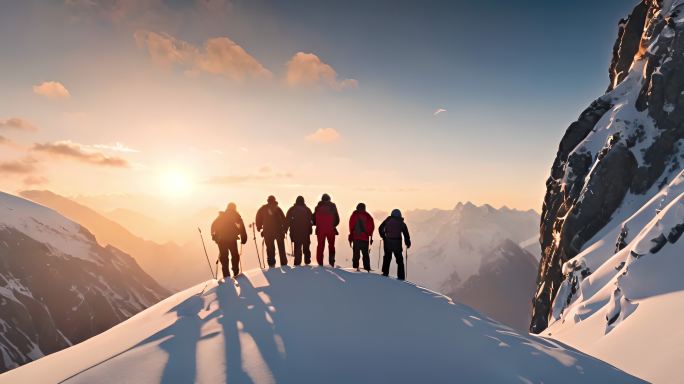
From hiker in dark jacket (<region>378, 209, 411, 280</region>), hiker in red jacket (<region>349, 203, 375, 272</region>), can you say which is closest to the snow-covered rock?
hiker in red jacket (<region>349, 203, 375, 272</region>)

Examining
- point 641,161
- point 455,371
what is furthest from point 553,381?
point 641,161

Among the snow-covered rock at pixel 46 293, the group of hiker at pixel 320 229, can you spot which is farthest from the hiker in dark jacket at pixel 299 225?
the snow-covered rock at pixel 46 293

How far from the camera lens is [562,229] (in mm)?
Answer: 51969

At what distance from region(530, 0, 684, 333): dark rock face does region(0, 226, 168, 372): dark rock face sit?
147 meters

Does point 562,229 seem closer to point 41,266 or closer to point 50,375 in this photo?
point 50,375

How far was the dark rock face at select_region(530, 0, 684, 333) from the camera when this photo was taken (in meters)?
45.1

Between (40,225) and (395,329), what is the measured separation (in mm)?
241434

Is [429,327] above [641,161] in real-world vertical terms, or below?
below

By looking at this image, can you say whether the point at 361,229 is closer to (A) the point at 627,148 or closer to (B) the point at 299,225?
(B) the point at 299,225

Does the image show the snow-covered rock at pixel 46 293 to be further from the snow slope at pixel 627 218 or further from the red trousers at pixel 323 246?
the snow slope at pixel 627 218

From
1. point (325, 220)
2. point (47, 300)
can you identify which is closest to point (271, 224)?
point (325, 220)

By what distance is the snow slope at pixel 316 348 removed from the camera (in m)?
6.86

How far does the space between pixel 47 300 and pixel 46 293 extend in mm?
3290

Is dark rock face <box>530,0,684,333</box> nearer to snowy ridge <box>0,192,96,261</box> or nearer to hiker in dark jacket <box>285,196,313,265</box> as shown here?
hiker in dark jacket <box>285,196,313,265</box>
